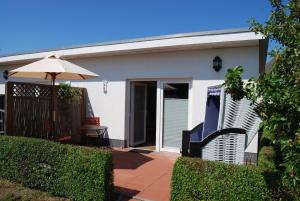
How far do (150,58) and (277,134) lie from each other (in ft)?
22.5

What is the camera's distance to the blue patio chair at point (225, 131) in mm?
5469

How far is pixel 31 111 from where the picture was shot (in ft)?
23.9

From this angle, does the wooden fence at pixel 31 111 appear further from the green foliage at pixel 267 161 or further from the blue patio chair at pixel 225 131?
the green foliage at pixel 267 161

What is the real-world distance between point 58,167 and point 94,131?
5.11m

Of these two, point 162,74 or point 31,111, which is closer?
point 31,111

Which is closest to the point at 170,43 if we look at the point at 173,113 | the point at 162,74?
the point at 162,74

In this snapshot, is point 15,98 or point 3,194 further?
point 15,98

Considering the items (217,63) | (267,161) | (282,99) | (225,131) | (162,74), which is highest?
(217,63)

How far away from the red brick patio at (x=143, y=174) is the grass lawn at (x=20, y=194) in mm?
1351

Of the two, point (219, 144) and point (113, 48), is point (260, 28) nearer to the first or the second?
point (219, 144)

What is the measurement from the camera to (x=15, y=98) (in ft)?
22.3

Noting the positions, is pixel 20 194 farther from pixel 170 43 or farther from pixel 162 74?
pixel 170 43

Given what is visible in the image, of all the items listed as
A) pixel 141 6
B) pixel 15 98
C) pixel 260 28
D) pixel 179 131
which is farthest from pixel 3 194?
pixel 141 6

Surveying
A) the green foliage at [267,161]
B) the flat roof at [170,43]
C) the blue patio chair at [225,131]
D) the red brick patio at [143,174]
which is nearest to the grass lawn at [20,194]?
the red brick patio at [143,174]
